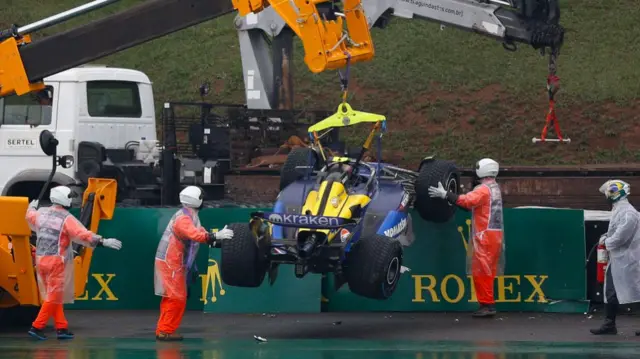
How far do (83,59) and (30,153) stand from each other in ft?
9.39

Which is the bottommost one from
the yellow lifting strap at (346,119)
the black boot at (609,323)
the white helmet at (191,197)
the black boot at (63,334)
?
the black boot at (63,334)

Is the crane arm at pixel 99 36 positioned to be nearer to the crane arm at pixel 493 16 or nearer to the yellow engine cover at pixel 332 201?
the yellow engine cover at pixel 332 201

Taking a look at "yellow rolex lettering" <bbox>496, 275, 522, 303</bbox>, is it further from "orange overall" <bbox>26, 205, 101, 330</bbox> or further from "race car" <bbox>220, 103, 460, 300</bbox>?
"orange overall" <bbox>26, 205, 101, 330</bbox>

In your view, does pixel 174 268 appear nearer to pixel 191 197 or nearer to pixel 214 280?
pixel 191 197

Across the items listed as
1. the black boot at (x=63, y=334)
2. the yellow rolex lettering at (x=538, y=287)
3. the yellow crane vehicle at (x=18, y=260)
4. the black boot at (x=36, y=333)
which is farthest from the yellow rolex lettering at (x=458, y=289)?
the black boot at (x=36, y=333)

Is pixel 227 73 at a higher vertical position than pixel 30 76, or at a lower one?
higher

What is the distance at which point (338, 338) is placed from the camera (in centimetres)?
1413

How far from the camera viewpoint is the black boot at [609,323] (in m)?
14.0

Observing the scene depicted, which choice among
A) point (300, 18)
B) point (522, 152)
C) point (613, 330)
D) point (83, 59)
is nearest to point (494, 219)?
point (613, 330)

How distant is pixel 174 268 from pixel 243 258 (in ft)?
2.37

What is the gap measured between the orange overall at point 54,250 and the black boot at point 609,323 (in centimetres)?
536

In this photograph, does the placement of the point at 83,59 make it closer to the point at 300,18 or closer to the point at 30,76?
the point at 30,76

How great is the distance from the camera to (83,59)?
55.9 feet

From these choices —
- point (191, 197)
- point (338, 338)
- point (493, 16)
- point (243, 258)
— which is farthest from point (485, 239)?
point (493, 16)
